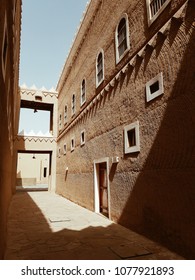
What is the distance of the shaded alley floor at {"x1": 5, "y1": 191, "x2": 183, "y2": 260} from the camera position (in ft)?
13.1

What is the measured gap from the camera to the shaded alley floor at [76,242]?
157 inches

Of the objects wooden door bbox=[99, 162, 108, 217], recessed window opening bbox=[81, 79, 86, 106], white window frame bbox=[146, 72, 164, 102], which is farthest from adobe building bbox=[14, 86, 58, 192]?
white window frame bbox=[146, 72, 164, 102]

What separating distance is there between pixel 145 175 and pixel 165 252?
5.68ft

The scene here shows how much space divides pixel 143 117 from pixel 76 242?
3515 mm

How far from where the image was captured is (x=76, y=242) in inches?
189

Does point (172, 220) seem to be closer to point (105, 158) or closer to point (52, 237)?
point (52, 237)

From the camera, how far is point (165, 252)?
13.4 ft

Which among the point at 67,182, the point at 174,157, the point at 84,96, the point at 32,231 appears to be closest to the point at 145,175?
the point at 174,157

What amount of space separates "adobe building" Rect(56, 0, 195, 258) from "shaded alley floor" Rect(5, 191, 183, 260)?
1.37 ft

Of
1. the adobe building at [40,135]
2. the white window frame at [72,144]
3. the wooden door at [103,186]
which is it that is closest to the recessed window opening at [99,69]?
the wooden door at [103,186]

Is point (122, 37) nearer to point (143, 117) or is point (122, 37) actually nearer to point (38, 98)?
point (143, 117)

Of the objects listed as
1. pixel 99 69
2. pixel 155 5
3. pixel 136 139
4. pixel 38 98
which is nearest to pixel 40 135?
pixel 38 98

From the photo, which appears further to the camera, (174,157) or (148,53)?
(148,53)

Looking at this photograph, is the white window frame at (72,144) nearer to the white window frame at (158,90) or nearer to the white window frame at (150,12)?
the white window frame at (158,90)
